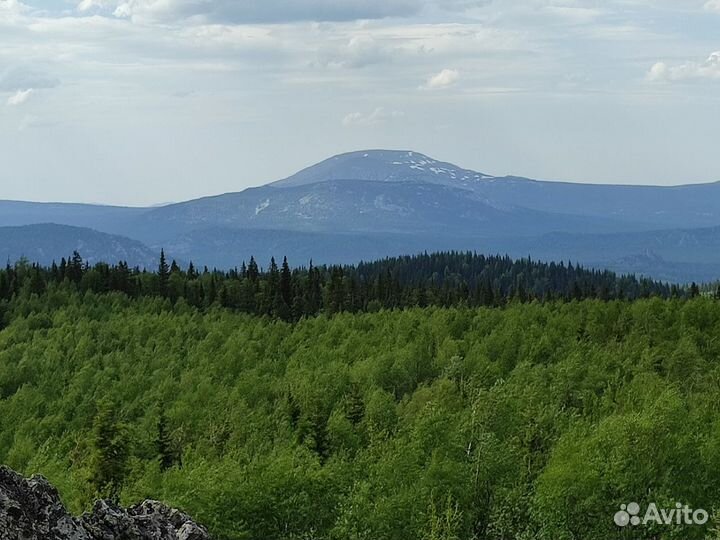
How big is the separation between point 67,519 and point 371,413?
58.6 metres

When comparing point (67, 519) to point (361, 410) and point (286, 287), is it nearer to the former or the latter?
point (361, 410)

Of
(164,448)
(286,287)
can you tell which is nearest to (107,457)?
(164,448)

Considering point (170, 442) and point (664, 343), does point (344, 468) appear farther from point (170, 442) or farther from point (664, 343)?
point (664, 343)

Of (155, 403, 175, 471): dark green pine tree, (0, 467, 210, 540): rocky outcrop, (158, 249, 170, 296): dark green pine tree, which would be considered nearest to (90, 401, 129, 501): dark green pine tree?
(155, 403, 175, 471): dark green pine tree

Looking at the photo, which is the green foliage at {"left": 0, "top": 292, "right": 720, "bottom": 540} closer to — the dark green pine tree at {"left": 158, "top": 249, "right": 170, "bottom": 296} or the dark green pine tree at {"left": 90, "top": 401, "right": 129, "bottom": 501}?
the dark green pine tree at {"left": 90, "top": 401, "right": 129, "bottom": 501}

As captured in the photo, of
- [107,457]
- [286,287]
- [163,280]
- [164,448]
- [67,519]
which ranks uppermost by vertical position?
[67,519]

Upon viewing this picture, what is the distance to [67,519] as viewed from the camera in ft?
47.3

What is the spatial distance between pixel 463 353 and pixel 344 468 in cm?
5896

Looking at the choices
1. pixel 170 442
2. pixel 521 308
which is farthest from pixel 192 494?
pixel 521 308

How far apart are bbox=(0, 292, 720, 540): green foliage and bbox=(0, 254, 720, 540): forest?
0.59 feet

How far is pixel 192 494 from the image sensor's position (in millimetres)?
41000

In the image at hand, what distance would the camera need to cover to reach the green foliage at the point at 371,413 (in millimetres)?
41812

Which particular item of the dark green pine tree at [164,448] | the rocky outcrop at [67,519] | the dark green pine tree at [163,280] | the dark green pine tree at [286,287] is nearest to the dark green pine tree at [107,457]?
the dark green pine tree at [164,448]

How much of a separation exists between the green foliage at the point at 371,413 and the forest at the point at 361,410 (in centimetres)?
18
